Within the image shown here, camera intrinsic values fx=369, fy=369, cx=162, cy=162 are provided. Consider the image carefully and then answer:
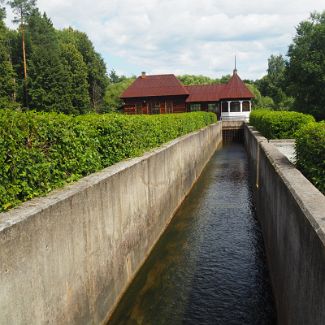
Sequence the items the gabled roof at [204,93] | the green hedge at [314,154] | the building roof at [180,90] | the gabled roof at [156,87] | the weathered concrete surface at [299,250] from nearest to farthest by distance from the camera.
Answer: the weathered concrete surface at [299,250], the green hedge at [314,154], the gabled roof at [156,87], the building roof at [180,90], the gabled roof at [204,93]

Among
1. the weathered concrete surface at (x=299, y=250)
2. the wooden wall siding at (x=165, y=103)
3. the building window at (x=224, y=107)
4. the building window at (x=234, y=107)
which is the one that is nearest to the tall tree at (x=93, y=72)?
the wooden wall siding at (x=165, y=103)

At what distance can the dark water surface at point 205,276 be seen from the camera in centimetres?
754

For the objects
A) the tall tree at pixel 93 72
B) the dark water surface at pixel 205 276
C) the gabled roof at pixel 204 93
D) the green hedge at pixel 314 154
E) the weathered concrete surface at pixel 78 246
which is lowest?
the dark water surface at pixel 205 276

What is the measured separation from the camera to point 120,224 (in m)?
8.21

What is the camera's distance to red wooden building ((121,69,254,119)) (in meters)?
53.8

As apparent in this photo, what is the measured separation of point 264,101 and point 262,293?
89.9m

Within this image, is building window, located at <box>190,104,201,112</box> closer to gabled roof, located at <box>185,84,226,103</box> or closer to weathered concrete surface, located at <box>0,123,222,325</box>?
gabled roof, located at <box>185,84,226,103</box>

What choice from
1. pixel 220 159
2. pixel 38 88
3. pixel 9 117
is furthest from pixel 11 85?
pixel 9 117

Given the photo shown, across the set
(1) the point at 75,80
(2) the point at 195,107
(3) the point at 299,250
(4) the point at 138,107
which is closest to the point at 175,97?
(4) the point at 138,107

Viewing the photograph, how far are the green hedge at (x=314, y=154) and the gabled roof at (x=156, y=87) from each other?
152 ft

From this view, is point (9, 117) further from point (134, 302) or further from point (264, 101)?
point (264, 101)

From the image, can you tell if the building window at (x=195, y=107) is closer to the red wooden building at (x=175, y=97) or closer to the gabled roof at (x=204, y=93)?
the red wooden building at (x=175, y=97)

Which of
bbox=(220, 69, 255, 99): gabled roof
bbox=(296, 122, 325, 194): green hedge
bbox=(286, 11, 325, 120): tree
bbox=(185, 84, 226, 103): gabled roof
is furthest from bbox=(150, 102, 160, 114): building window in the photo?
bbox=(296, 122, 325, 194): green hedge

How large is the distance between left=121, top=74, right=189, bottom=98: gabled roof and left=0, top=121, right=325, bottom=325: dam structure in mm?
40313
